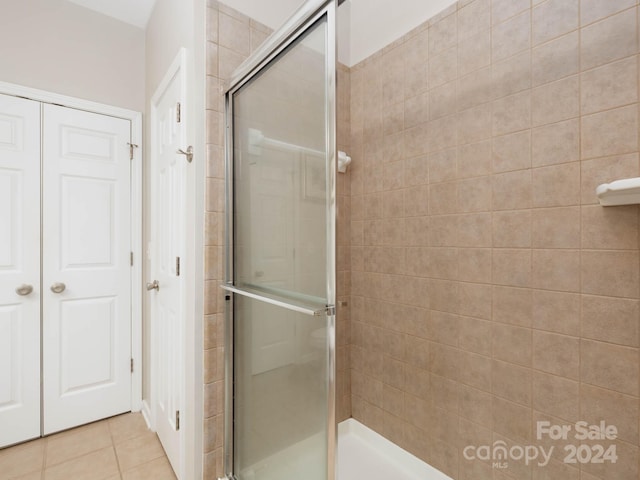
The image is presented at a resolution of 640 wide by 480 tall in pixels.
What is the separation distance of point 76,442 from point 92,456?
0.23 m

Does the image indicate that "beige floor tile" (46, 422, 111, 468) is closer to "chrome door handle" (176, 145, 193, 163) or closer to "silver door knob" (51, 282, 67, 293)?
"silver door knob" (51, 282, 67, 293)

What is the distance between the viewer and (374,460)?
1.88 metres

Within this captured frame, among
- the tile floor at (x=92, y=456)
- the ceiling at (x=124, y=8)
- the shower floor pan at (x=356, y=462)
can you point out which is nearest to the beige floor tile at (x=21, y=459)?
the tile floor at (x=92, y=456)

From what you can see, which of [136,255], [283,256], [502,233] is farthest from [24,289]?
[502,233]

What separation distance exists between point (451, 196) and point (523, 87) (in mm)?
544

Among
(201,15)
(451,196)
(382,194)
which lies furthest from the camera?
(382,194)

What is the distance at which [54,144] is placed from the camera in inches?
79.3

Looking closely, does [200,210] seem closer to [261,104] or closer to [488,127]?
[261,104]

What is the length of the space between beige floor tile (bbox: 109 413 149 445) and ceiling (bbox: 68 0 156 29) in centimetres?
279

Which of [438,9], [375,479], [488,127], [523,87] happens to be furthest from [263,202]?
[375,479]

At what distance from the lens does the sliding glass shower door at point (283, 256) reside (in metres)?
0.98

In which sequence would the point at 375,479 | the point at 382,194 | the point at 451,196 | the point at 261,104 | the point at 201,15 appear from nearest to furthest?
1. the point at 261,104
2. the point at 201,15
3. the point at 451,196
4. the point at 375,479
5. the point at 382,194

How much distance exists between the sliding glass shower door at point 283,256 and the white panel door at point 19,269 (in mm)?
1418

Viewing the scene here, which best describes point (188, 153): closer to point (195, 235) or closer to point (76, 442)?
point (195, 235)
